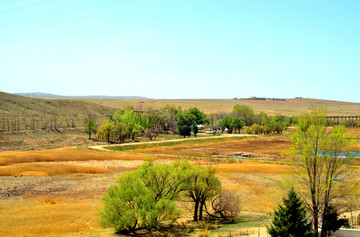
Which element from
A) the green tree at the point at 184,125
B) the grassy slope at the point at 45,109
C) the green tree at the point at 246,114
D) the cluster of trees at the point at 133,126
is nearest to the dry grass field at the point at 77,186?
the cluster of trees at the point at 133,126

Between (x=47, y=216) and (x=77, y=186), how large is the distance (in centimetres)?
1464

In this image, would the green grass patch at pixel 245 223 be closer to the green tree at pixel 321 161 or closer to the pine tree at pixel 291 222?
the green tree at pixel 321 161

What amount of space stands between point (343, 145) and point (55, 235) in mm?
24618

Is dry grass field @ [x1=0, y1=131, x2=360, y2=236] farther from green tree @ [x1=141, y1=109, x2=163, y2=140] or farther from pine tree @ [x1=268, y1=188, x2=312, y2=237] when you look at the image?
green tree @ [x1=141, y1=109, x2=163, y2=140]

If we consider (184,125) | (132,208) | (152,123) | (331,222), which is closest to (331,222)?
Answer: (331,222)

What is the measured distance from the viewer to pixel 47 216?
3294 centimetres

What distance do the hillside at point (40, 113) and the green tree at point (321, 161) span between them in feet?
308

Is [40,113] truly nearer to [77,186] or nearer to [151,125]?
[151,125]

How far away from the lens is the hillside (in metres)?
113

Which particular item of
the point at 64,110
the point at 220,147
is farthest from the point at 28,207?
the point at 64,110

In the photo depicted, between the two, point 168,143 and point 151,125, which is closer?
point 168,143

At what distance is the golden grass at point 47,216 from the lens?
29.5 metres

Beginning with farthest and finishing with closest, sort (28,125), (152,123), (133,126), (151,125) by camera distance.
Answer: (151,125) < (152,123) < (133,126) < (28,125)

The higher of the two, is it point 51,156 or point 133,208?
point 133,208
